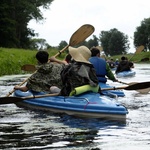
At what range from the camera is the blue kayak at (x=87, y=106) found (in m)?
7.92

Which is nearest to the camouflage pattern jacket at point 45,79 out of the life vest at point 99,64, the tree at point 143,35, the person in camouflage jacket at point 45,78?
the person in camouflage jacket at point 45,78

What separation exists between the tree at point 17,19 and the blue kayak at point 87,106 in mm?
34024

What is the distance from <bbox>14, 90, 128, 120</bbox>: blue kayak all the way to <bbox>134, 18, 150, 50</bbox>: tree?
3654 inches

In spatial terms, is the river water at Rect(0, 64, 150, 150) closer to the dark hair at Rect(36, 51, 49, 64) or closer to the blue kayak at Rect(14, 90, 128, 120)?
the blue kayak at Rect(14, 90, 128, 120)

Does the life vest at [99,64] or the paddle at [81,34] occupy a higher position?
the paddle at [81,34]

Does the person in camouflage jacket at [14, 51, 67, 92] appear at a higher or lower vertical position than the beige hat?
lower

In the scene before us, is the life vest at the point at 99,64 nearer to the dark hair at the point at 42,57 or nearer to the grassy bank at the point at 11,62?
the dark hair at the point at 42,57

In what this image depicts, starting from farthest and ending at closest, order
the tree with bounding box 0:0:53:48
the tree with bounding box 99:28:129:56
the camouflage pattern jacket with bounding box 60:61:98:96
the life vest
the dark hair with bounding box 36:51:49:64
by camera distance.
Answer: the tree with bounding box 99:28:129:56 < the tree with bounding box 0:0:53:48 < the life vest < the dark hair with bounding box 36:51:49:64 < the camouflage pattern jacket with bounding box 60:61:98:96

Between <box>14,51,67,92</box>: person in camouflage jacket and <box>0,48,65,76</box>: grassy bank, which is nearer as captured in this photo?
<box>14,51,67,92</box>: person in camouflage jacket

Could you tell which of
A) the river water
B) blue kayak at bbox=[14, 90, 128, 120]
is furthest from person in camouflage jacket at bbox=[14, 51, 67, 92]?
the river water

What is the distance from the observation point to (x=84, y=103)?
830cm

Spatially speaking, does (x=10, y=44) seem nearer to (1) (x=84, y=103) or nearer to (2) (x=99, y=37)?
(1) (x=84, y=103)

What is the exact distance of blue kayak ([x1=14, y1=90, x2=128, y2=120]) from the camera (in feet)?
26.0

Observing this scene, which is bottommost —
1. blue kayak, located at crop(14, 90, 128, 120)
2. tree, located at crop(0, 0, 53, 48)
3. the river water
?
the river water
